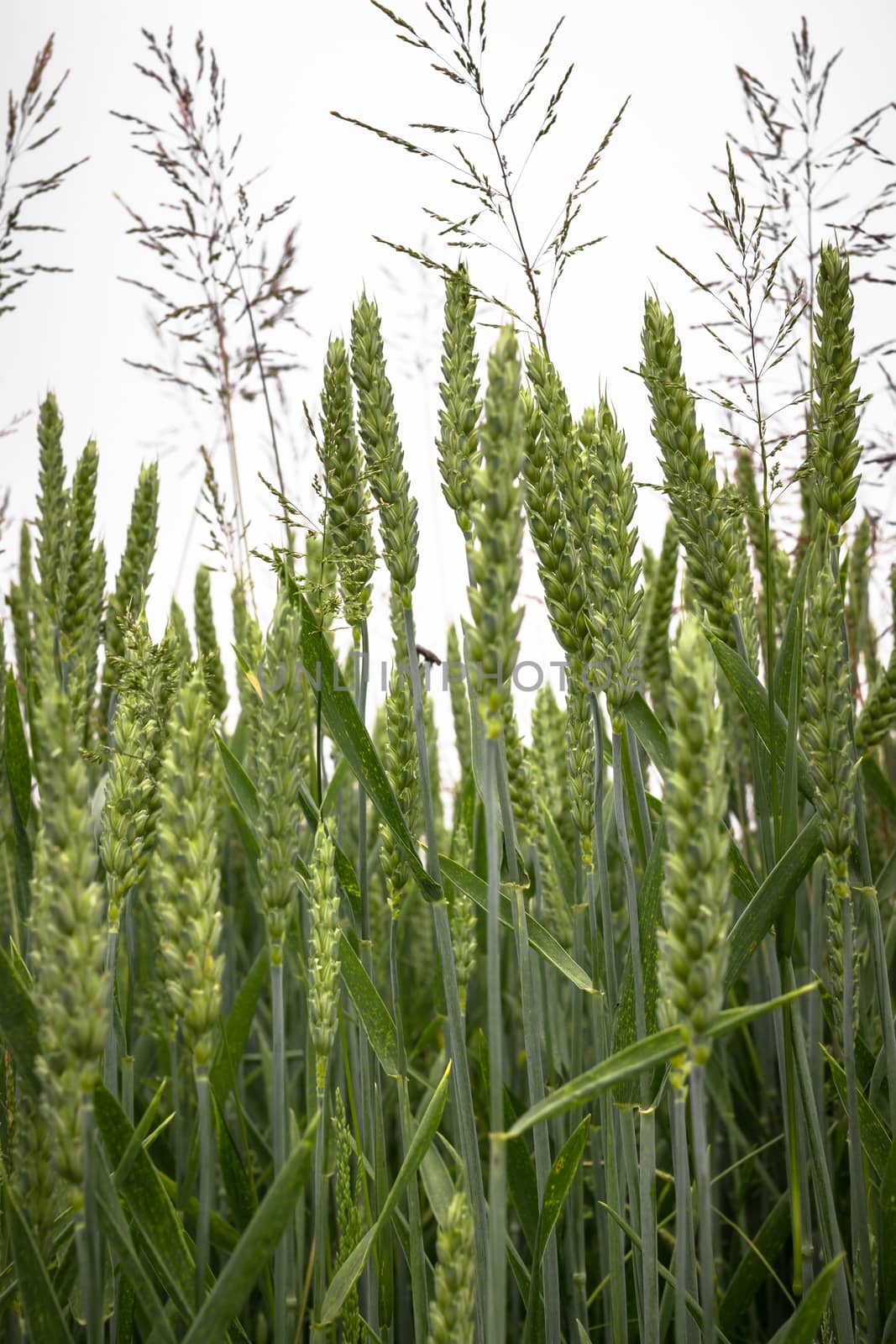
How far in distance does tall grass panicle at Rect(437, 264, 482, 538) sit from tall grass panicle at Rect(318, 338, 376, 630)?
13 centimetres

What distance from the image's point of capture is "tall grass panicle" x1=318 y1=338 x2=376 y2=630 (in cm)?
118

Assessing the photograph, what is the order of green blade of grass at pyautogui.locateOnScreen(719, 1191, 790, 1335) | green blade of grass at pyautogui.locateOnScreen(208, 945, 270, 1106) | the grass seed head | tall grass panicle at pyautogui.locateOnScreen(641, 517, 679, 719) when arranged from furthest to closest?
tall grass panicle at pyautogui.locateOnScreen(641, 517, 679, 719) → green blade of grass at pyautogui.locateOnScreen(208, 945, 270, 1106) → green blade of grass at pyautogui.locateOnScreen(719, 1191, 790, 1335) → the grass seed head

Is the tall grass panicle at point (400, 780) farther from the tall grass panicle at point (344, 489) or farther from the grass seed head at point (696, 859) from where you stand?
the grass seed head at point (696, 859)

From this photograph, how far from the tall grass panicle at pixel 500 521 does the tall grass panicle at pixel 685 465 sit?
0.44 meters

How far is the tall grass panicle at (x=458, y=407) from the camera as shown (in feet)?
3.58

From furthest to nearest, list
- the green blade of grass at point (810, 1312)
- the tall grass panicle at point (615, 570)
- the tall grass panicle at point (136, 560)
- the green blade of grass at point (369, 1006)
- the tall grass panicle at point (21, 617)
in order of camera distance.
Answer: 1. the tall grass panicle at point (21, 617)
2. the tall grass panicle at point (136, 560)
3. the green blade of grass at point (369, 1006)
4. the tall grass panicle at point (615, 570)
5. the green blade of grass at point (810, 1312)

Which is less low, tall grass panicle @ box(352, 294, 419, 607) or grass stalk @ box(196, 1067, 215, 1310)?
tall grass panicle @ box(352, 294, 419, 607)

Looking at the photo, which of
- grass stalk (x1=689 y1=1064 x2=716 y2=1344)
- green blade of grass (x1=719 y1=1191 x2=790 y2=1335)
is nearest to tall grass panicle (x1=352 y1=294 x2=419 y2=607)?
grass stalk (x1=689 y1=1064 x2=716 y2=1344)

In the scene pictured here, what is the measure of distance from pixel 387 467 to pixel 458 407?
112 mm

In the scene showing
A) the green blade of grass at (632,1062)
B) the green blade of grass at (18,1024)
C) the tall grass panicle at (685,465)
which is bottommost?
the green blade of grass at (632,1062)

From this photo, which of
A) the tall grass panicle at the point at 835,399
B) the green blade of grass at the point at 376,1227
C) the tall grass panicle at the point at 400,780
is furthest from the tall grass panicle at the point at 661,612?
the green blade of grass at the point at 376,1227

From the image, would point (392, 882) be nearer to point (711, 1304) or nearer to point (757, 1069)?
point (711, 1304)

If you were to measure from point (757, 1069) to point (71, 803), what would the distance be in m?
1.71

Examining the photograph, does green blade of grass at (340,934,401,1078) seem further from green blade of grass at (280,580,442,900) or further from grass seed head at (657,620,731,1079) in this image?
grass seed head at (657,620,731,1079)
